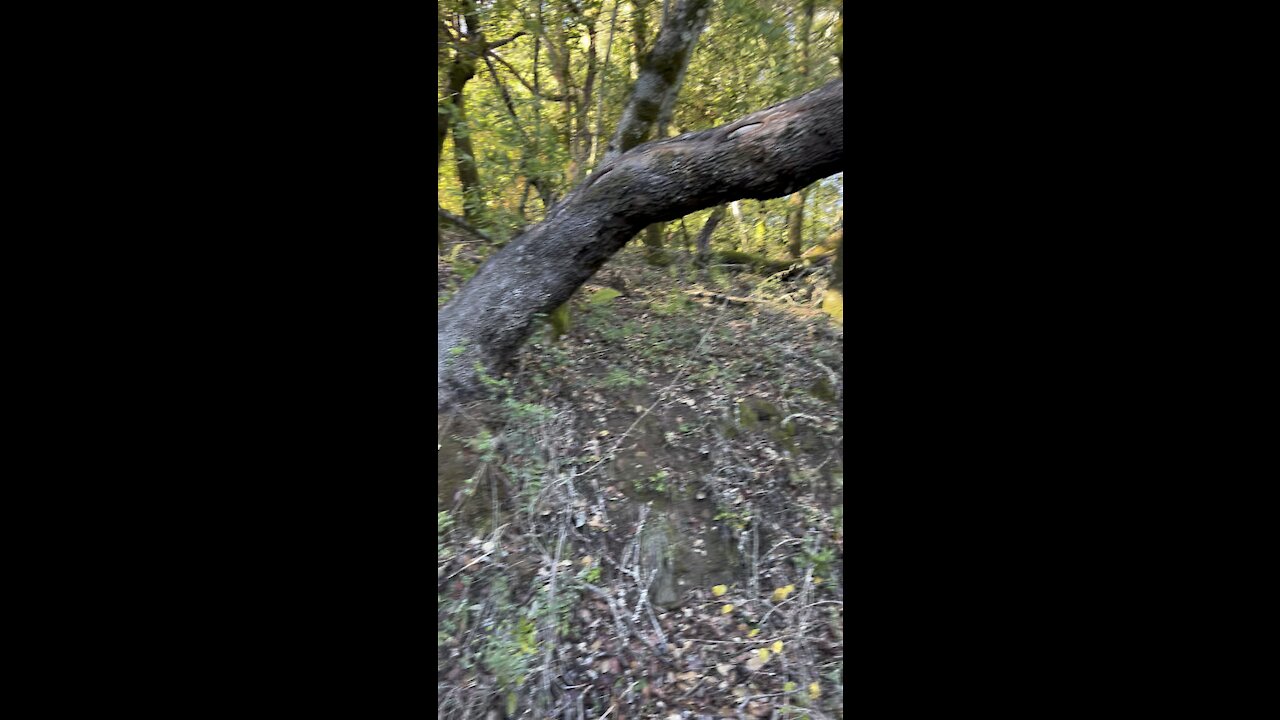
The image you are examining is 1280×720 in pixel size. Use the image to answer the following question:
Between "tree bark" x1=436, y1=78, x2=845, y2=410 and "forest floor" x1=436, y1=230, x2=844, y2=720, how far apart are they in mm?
266

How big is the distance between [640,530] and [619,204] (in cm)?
194

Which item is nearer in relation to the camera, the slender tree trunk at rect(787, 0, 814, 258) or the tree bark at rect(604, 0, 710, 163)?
the tree bark at rect(604, 0, 710, 163)

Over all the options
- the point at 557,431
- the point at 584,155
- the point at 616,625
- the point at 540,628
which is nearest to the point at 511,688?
the point at 540,628

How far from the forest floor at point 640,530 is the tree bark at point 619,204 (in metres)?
0.27

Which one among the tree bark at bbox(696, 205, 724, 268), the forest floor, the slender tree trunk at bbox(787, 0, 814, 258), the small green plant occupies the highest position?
the slender tree trunk at bbox(787, 0, 814, 258)

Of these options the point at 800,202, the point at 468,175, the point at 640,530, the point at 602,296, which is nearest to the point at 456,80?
the point at 468,175

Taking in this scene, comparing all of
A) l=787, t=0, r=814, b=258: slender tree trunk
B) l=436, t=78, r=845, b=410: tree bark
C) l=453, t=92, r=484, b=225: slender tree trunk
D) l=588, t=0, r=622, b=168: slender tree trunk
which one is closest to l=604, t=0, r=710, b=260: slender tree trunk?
l=588, t=0, r=622, b=168: slender tree trunk

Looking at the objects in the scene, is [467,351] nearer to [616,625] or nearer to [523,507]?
[523,507]

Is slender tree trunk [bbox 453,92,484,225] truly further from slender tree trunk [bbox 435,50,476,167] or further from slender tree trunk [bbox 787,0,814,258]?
slender tree trunk [bbox 787,0,814,258]

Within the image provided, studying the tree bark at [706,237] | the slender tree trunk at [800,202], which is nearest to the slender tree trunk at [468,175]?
the tree bark at [706,237]

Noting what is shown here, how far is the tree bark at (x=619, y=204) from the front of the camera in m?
3.31

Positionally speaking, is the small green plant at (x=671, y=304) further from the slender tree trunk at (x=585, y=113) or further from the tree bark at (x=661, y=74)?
the slender tree trunk at (x=585, y=113)

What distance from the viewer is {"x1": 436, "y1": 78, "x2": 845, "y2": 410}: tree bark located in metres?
3.31

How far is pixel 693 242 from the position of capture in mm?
6805
